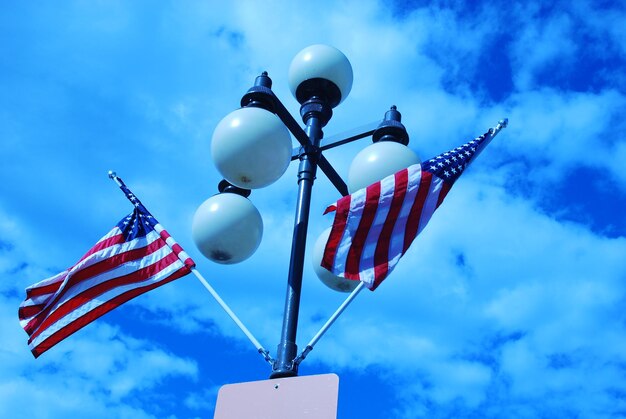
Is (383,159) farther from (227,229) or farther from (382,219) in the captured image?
(227,229)

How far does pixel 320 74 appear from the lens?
6.02 meters

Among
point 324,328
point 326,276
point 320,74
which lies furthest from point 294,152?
point 324,328

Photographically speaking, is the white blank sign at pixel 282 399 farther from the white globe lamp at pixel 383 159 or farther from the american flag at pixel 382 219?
the white globe lamp at pixel 383 159

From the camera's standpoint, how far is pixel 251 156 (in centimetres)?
493

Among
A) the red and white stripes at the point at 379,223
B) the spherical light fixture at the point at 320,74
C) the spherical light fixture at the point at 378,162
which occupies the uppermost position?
the spherical light fixture at the point at 320,74

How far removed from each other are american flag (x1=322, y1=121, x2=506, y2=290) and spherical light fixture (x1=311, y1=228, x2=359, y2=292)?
97 centimetres

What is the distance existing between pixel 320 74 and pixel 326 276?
180cm

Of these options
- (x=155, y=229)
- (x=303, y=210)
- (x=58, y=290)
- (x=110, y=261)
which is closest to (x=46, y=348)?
(x=58, y=290)

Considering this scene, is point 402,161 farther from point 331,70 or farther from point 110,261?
point 110,261

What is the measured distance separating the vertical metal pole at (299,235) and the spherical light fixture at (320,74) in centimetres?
12

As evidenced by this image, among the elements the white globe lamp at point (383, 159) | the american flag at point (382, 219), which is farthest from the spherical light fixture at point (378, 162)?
the american flag at point (382, 219)

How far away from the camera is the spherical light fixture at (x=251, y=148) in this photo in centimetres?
493

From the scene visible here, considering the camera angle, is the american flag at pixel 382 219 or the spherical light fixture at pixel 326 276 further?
the spherical light fixture at pixel 326 276

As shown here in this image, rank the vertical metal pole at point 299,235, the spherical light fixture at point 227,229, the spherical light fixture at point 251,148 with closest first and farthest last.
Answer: the vertical metal pole at point 299,235 < the spherical light fixture at point 251,148 < the spherical light fixture at point 227,229
